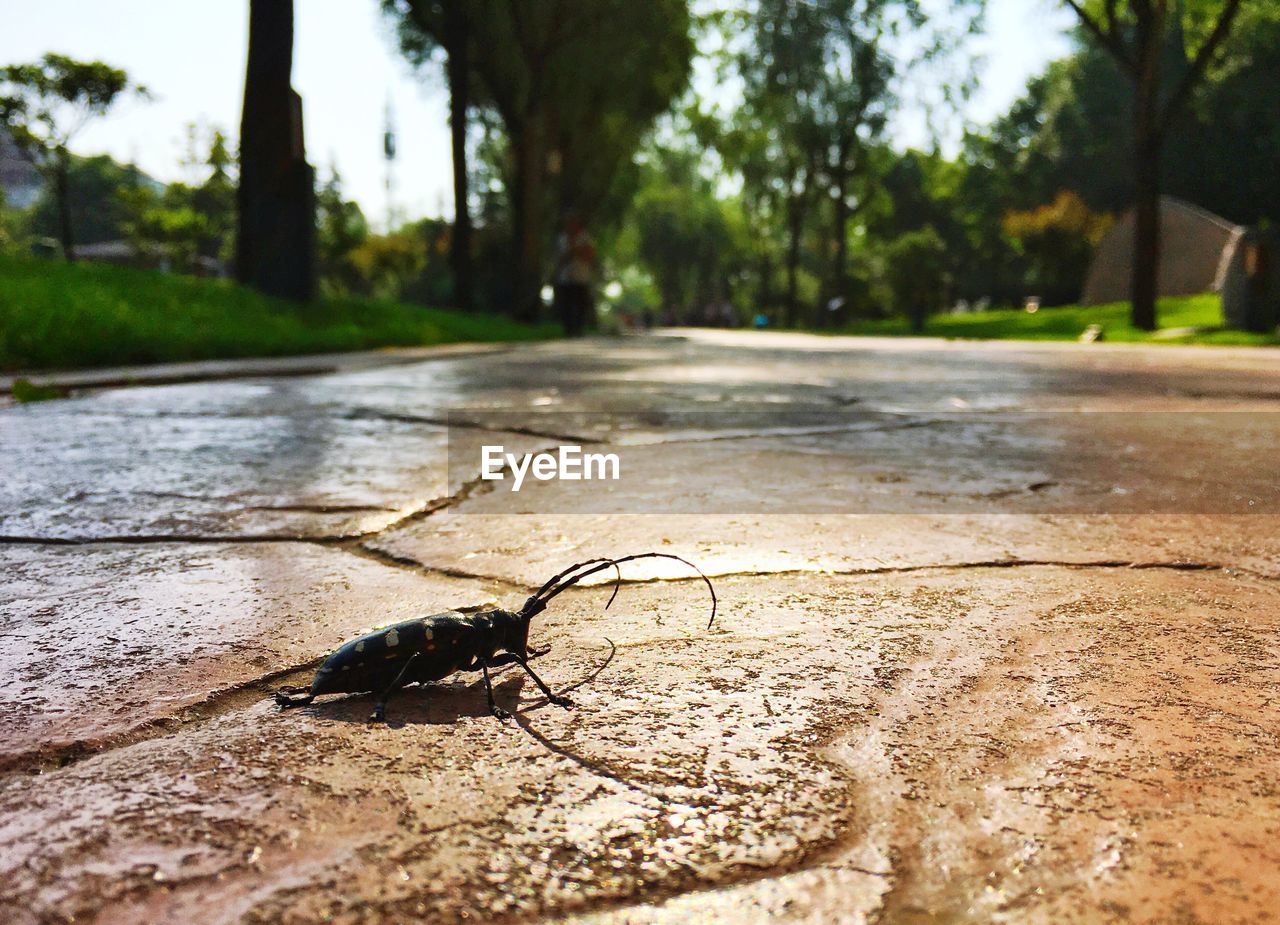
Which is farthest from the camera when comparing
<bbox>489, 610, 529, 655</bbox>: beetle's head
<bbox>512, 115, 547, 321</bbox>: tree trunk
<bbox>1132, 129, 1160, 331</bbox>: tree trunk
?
<bbox>512, 115, 547, 321</bbox>: tree trunk

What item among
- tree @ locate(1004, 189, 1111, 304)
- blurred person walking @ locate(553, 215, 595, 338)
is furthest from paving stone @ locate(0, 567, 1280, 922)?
tree @ locate(1004, 189, 1111, 304)

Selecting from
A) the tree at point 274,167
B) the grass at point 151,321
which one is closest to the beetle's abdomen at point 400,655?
the grass at point 151,321

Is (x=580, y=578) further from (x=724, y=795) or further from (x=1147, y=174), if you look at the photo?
(x=1147, y=174)

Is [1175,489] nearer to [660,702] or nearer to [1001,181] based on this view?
[660,702]

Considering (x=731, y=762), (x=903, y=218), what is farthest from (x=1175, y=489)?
(x=903, y=218)

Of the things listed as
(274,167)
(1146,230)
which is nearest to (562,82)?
(1146,230)

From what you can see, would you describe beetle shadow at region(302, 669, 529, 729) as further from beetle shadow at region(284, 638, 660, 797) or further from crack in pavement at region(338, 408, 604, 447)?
crack in pavement at region(338, 408, 604, 447)
